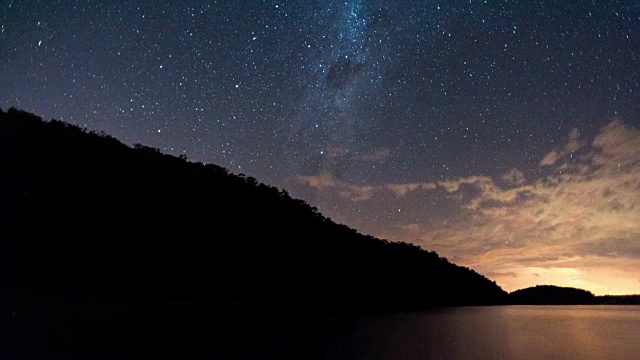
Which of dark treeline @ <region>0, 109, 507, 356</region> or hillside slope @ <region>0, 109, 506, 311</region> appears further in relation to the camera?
hillside slope @ <region>0, 109, 506, 311</region>

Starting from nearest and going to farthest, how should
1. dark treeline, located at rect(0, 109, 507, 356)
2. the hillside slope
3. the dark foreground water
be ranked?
1. the dark foreground water
2. dark treeline, located at rect(0, 109, 507, 356)
3. the hillside slope

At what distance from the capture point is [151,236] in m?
48.8

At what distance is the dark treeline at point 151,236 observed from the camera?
3909cm

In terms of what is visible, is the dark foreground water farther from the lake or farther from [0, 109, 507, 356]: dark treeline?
[0, 109, 507, 356]: dark treeline

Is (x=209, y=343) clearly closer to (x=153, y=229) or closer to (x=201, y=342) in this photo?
(x=201, y=342)

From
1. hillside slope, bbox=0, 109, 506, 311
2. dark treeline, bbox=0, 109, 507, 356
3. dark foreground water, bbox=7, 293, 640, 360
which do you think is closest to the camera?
dark foreground water, bbox=7, 293, 640, 360

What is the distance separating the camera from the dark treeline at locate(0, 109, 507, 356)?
39.1m

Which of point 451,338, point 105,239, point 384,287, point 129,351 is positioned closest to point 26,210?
point 105,239

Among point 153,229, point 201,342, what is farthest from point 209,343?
point 153,229

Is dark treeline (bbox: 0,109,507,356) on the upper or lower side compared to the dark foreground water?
upper

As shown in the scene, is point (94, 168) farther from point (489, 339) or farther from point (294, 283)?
point (489, 339)

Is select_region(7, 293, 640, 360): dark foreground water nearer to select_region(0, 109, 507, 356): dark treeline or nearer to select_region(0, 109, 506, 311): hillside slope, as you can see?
select_region(0, 109, 507, 356): dark treeline

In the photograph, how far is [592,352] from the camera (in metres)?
22.3

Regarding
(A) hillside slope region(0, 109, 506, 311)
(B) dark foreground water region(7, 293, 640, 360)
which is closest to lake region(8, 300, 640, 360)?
(B) dark foreground water region(7, 293, 640, 360)
